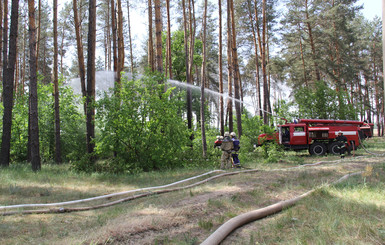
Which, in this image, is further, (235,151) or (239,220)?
(235,151)

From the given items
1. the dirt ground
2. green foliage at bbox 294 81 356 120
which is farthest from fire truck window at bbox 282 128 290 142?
the dirt ground

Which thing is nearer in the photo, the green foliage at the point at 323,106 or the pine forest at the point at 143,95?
the pine forest at the point at 143,95

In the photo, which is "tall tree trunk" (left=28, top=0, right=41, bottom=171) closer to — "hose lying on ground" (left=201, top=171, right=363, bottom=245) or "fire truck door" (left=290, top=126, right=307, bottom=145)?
"hose lying on ground" (left=201, top=171, right=363, bottom=245)

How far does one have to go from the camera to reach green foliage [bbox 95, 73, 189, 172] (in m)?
11.1

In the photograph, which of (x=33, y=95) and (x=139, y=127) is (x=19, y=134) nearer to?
(x=33, y=95)

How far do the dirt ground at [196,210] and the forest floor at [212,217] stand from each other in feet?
0.04

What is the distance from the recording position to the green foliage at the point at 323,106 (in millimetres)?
23516

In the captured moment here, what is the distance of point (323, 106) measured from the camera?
23516 millimetres

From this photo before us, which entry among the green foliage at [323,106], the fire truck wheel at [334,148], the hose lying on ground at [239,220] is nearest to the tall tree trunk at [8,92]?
the hose lying on ground at [239,220]

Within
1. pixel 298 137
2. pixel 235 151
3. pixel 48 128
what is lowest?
pixel 235 151

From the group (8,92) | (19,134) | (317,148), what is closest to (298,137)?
(317,148)

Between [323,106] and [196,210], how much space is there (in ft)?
68.1

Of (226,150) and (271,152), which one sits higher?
(226,150)

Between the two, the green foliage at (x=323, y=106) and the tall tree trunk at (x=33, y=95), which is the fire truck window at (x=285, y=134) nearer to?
the green foliage at (x=323, y=106)
